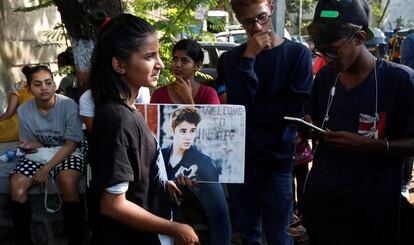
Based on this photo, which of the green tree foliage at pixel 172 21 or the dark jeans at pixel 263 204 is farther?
the green tree foliage at pixel 172 21

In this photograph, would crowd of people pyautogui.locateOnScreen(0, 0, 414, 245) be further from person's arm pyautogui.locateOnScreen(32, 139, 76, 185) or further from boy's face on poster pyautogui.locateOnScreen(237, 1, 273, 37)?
person's arm pyautogui.locateOnScreen(32, 139, 76, 185)

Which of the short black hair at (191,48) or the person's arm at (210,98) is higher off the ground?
the short black hair at (191,48)

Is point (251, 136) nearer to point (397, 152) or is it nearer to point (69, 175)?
point (397, 152)

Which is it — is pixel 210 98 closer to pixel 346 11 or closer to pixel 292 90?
pixel 292 90

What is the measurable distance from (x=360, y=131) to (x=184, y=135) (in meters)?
1.08

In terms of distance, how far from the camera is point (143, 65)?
6.23ft

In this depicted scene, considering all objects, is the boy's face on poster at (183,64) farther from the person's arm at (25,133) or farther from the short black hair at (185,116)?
the person's arm at (25,133)

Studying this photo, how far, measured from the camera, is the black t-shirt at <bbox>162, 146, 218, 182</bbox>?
277 cm

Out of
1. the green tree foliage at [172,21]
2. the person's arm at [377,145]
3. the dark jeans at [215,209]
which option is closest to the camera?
the person's arm at [377,145]

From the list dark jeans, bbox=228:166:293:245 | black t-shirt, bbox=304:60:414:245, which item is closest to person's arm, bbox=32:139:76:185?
dark jeans, bbox=228:166:293:245

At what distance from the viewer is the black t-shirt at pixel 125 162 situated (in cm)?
171

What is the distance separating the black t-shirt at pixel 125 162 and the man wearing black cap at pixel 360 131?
2.59ft

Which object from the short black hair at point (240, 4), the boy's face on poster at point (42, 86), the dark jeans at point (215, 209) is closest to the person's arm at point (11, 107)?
the boy's face on poster at point (42, 86)

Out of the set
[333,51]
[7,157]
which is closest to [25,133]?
[7,157]
